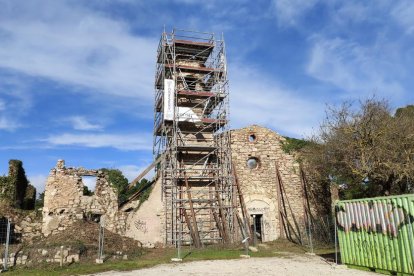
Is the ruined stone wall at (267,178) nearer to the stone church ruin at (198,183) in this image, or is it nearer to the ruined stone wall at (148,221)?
the stone church ruin at (198,183)

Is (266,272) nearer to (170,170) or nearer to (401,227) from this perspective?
(401,227)

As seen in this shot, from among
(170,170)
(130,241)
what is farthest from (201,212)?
(130,241)

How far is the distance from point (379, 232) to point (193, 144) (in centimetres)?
1114

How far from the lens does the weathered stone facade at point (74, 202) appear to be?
16672 millimetres

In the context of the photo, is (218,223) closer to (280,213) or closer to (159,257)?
(280,213)

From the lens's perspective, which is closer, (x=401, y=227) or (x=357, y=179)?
(x=401, y=227)

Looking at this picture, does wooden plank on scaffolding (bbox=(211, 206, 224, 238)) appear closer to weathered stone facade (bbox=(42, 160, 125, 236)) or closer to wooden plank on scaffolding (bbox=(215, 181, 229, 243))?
wooden plank on scaffolding (bbox=(215, 181, 229, 243))

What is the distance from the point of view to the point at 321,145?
19.7m

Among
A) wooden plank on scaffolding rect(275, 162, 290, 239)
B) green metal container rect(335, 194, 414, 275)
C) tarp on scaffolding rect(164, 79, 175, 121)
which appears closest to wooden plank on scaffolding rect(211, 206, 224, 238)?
wooden plank on scaffolding rect(275, 162, 290, 239)

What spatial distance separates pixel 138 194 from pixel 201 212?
332cm

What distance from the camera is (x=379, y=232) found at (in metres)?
9.75

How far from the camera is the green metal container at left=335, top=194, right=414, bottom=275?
8928 mm

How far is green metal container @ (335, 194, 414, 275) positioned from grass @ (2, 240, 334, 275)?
3.76 m

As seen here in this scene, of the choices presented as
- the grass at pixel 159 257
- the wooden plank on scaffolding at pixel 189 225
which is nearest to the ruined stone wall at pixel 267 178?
the grass at pixel 159 257
